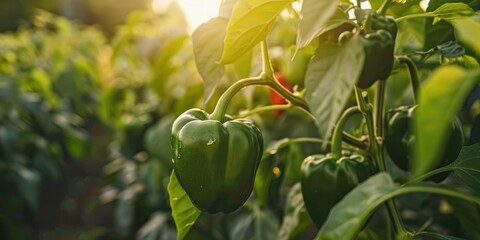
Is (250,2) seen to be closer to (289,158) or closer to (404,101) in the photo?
(289,158)

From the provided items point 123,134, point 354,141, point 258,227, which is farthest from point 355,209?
point 123,134

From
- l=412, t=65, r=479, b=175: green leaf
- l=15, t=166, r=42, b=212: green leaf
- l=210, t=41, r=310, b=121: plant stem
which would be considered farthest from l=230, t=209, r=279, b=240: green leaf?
l=15, t=166, r=42, b=212: green leaf

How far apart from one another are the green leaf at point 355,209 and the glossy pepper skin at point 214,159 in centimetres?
17

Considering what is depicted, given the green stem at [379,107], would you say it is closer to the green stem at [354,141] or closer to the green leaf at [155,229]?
the green stem at [354,141]

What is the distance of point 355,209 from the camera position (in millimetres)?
502

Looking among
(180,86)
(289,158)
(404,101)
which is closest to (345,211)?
(289,158)

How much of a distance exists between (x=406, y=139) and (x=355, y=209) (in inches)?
9.9

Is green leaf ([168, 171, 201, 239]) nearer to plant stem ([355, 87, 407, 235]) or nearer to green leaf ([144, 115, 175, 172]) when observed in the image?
plant stem ([355, 87, 407, 235])

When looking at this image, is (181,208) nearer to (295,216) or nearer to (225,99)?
(225,99)

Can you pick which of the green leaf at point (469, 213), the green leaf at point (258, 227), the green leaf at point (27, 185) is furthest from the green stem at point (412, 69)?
the green leaf at point (27, 185)

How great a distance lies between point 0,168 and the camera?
2262 mm

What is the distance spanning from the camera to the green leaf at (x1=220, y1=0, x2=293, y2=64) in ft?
2.03

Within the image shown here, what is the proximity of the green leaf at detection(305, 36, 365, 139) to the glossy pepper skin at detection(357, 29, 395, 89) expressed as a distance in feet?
0.04

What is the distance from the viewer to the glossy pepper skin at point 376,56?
0.59 metres
